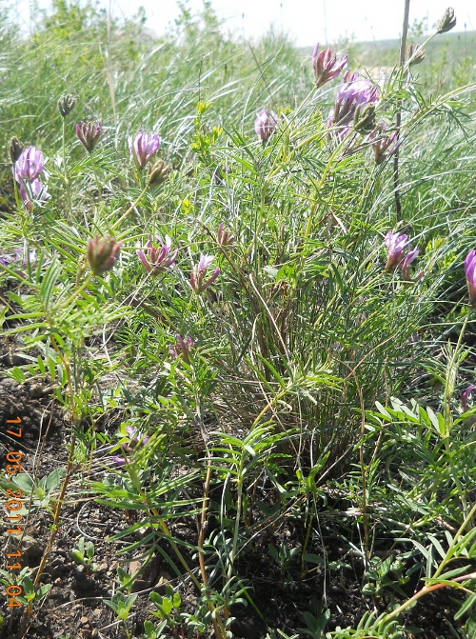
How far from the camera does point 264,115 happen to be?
1647 mm

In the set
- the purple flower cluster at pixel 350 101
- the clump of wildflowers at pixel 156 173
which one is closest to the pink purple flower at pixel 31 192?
the clump of wildflowers at pixel 156 173

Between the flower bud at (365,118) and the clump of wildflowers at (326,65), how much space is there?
0.23m

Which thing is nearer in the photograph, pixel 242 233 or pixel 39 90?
pixel 242 233

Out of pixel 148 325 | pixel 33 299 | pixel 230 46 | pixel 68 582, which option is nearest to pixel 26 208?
pixel 148 325

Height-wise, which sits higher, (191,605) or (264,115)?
(264,115)

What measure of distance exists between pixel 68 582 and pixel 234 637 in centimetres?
37

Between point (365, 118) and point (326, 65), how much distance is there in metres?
0.30

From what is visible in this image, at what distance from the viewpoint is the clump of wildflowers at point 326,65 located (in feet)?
4.71

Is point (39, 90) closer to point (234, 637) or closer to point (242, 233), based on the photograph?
point (242, 233)

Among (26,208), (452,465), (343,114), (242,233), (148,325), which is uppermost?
(343,114)

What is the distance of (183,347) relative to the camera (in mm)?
1293

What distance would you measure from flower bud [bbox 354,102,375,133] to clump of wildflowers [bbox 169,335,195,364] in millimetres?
544

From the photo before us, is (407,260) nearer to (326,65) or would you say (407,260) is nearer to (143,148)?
(326,65)

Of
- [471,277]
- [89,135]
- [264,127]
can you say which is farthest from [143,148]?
[471,277]
